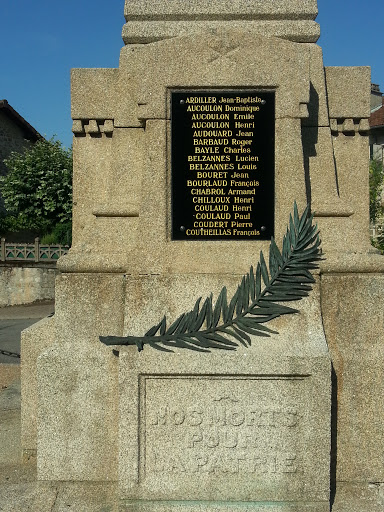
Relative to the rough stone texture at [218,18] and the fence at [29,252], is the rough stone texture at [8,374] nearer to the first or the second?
the rough stone texture at [218,18]

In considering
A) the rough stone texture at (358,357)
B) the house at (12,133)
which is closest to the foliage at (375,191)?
the rough stone texture at (358,357)

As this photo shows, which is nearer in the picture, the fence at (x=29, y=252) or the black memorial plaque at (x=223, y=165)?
the black memorial plaque at (x=223, y=165)

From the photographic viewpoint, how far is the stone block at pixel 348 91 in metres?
4.84

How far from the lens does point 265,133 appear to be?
14.0ft

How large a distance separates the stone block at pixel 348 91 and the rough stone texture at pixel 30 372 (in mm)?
3049

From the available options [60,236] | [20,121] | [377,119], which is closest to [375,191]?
[377,119]

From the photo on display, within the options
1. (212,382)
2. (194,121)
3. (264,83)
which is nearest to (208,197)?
(194,121)

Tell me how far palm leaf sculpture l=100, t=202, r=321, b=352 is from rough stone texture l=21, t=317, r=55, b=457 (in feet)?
2.62

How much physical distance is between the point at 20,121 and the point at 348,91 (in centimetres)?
2741

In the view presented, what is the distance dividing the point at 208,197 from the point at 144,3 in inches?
68.9

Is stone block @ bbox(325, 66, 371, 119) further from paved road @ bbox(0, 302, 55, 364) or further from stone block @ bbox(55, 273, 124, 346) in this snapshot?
paved road @ bbox(0, 302, 55, 364)

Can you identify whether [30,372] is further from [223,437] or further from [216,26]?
[216,26]

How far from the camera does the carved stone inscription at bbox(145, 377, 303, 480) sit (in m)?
3.89

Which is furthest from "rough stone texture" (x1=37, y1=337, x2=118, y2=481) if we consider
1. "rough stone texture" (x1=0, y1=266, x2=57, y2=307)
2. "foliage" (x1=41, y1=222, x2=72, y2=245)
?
"foliage" (x1=41, y1=222, x2=72, y2=245)
